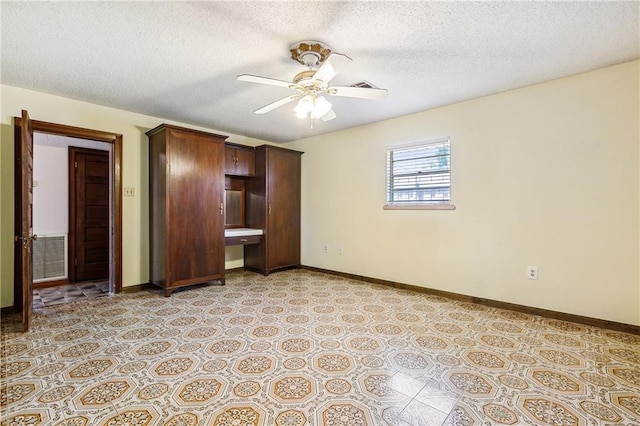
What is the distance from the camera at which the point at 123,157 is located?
12.2ft

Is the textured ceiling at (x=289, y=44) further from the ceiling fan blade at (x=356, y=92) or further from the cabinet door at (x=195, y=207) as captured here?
the cabinet door at (x=195, y=207)

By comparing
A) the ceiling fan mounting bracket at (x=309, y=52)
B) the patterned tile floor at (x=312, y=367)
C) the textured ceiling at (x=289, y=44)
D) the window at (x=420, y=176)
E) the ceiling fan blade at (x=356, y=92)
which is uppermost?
the textured ceiling at (x=289, y=44)

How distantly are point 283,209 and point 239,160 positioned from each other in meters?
1.05

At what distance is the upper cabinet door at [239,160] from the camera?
4492 mm

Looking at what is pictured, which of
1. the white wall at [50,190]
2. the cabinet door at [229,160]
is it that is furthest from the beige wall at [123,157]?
the white wall at [50,190]

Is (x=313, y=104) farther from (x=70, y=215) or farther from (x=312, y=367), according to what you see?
(x=70, y=215)

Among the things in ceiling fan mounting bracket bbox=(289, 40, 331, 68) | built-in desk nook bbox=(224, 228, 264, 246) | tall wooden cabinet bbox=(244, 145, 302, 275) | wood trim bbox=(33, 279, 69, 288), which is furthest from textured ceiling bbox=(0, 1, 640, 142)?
wood trim bbox=(33, 279, 69, 288)

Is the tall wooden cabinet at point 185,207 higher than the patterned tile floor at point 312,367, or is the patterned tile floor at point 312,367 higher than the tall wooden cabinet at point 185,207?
the tall wooden cabinet at point 185,207

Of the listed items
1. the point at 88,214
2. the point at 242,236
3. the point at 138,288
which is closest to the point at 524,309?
the point at 242,236

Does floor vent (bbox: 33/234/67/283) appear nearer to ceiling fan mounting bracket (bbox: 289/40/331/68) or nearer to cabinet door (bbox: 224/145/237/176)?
cabinet door (bbox: 224/145/237/176)

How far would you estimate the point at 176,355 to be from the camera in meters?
2.12

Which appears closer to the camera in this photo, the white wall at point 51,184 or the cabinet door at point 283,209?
the white wall at point 51,184

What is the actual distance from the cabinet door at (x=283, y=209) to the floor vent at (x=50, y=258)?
9.94 ft

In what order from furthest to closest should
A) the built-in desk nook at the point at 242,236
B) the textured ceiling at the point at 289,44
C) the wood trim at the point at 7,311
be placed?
1. the built-in desk nook at the point at 242,236
2. the wood trim at the point at 7,311
3. the textured ceiling at the point at 289,44
